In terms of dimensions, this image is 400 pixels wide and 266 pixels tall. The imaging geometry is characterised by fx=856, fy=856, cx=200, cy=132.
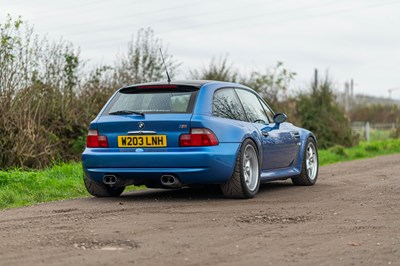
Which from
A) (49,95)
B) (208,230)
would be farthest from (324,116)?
(208,230)

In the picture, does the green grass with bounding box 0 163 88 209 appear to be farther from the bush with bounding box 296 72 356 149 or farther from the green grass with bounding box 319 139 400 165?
the bush with bounding box 296 72 356 149

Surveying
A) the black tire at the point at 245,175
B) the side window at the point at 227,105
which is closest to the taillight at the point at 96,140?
the side window at the point at 227,105

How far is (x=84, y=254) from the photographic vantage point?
619 centimetres

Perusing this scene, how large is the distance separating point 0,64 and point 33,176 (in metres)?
3.74

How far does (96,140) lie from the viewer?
1038 cm

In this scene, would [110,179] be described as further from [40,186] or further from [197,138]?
[40,186]

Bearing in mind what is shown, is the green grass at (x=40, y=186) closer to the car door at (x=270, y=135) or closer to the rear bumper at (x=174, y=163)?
the rear bumper at (x=174, y=163)

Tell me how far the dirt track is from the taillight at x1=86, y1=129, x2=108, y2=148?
0.68 metres

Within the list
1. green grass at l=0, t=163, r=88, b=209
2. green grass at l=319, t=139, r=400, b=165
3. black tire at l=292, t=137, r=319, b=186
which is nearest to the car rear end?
green grass at l=0, t=163, r=88, b=209

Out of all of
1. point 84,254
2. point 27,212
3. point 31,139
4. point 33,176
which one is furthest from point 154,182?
point 31,139

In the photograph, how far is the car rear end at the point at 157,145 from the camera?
9922mm

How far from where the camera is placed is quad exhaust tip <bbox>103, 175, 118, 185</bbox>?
1026cm

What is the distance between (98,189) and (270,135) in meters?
2.40

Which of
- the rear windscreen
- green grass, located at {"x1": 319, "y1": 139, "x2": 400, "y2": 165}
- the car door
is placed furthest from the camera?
green grass, located at {"x1": 319, "y1": 139, "x2": 400, "y2": 165}
